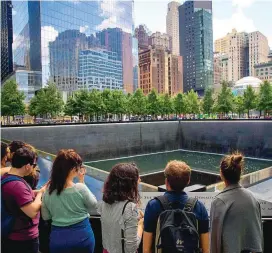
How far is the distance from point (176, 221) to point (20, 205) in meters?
1.14

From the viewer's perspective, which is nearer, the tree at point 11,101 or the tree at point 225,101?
the tree at point 11,101

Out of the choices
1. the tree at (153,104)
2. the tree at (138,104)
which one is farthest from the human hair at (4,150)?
the tree at (153,104)

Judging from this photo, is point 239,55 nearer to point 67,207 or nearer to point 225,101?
point 225,101

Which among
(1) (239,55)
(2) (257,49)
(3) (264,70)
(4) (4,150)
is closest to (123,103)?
(4) (4,150)

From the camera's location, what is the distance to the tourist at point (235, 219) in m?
2.34

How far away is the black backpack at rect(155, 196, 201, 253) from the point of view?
2105mm

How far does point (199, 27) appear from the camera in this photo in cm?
11838

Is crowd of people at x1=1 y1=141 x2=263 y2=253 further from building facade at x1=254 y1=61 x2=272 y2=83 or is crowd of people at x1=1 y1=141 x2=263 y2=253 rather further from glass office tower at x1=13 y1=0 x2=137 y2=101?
building facade at x1=254 y1=61 x2=272 y2=83

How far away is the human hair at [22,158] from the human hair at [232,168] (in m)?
1.48

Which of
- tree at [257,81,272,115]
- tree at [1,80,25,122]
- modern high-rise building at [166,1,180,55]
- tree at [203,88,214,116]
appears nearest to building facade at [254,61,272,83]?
modern high-rise building at [166,1,180,55]

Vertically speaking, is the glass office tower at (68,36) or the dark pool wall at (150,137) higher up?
the glass office tower at (68,36)

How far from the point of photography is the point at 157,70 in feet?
339

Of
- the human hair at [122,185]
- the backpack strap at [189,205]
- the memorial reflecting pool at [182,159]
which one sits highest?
the human hair at [122,185]

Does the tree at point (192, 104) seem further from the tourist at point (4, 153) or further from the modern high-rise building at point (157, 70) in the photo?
the modern high-rise building at point (157, 70)
